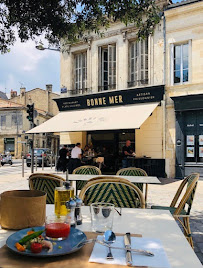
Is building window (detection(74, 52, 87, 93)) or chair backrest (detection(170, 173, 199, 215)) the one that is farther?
building window (detection(74, 52, 87, 93))

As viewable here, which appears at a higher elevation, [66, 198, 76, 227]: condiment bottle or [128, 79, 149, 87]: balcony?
[128, 79, 149, 87]: balcony

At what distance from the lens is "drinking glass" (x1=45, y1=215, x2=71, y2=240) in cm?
134

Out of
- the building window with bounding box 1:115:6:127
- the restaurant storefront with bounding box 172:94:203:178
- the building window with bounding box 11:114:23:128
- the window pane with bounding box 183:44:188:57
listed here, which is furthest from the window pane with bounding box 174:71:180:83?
the building window with bounding box 1:115:6:127

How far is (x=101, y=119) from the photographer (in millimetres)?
11602

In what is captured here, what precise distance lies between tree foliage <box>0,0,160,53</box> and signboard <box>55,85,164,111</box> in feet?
18.3

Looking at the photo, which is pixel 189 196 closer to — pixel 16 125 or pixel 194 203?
pixel 194 203

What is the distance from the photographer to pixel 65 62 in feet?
47.1

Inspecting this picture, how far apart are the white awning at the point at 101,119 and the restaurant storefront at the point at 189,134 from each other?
1.13 metres

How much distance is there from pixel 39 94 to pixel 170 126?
35.6 metres

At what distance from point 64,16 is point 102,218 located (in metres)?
5.50

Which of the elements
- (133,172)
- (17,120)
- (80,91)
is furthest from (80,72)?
(17,120)

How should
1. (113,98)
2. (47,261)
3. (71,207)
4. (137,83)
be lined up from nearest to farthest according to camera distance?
1. (47,261)
2. (71,207)
3. (137,83)
4. (113,98)

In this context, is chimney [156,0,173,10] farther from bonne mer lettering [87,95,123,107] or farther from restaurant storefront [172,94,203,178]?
bonne mer lettering [87,95,123,107]

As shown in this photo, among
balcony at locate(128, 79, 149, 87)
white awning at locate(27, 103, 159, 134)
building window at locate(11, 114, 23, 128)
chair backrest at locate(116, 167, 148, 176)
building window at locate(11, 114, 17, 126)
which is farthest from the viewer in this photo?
building window at locate(11, 114, 17, 126)
